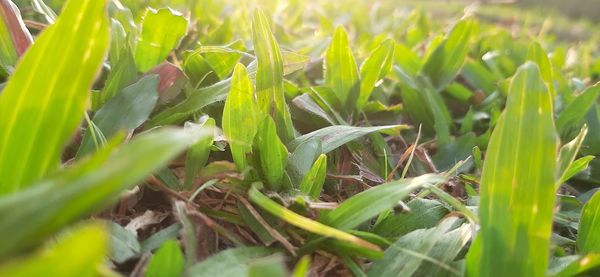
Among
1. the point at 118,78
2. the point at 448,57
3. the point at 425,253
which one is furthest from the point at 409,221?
the point at 448,57

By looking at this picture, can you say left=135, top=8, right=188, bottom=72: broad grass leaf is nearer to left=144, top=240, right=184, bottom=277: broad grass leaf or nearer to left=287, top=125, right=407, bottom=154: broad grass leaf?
left=287, top=125, right=407, bottom=154: broad grass leaf

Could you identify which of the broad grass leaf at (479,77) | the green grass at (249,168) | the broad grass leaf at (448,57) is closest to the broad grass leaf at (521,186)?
the green grass at (249,168)

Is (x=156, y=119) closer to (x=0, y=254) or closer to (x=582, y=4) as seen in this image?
(x=0, y=254)

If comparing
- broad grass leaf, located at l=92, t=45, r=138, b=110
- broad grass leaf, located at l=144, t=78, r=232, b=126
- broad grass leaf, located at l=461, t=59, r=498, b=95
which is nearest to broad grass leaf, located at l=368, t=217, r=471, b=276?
broad grass leaf, located at l=144, t=78, r=232, b=126

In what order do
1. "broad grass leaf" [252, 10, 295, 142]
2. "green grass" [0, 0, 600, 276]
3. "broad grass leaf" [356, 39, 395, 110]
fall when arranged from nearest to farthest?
"green grass" [0, 0, 600, 276], "broad grass leaf" [252, 10, 295, 142], "broad grass leaf" [356, 39, 395, 110]

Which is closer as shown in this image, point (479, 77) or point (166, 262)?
point (166, 262)

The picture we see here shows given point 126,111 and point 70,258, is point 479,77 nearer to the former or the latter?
point 126,111
